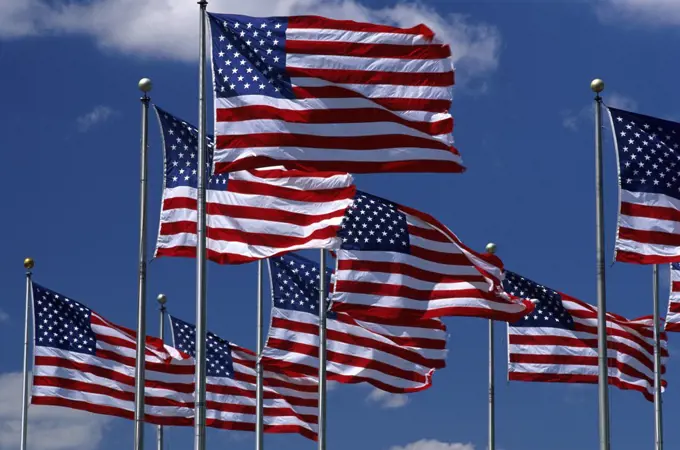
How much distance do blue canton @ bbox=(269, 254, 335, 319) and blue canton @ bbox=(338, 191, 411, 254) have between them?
5.12 metres

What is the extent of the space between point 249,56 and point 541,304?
54.6 feet

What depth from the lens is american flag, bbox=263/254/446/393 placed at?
42875 mm

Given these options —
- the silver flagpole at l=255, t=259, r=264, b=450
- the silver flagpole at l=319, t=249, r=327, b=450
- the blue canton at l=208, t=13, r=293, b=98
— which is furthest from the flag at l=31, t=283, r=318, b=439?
the blue canton at l=208, t=13, r=293, b=98

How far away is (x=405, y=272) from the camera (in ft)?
125

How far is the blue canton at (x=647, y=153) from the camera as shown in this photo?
34594mm

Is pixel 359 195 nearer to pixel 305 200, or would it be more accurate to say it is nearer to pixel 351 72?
pixel 305 200

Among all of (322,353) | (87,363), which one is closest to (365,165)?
(322,353)

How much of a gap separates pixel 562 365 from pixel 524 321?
5.31 ft

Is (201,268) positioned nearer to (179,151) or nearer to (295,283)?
(179,151)

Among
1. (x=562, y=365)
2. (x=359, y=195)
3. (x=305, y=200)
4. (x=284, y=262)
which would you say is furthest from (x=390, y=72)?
(x=562, y=365)

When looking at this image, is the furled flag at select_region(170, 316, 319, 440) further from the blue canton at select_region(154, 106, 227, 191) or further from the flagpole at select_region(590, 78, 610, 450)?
the flagpole at select_region(590, 78, 610, 450)

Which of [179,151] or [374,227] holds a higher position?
[179,151]

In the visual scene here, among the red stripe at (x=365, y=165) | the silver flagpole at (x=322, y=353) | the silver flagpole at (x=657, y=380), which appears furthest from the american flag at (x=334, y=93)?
the silver flagpole at (x=657, y=380)

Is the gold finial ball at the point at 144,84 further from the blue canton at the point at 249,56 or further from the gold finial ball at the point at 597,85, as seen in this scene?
the gold finial ball at the point at 597,85
